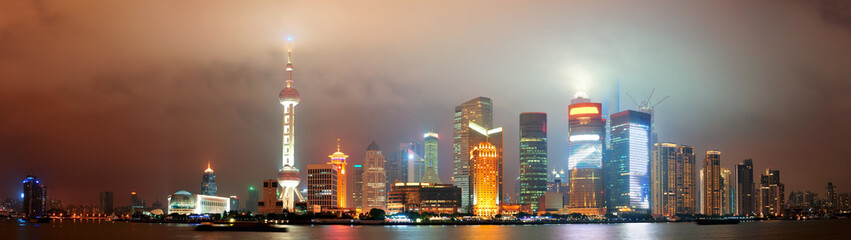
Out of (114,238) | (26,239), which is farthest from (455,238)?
(26,239)

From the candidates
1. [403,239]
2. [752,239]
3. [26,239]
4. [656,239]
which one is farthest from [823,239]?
[26,239]

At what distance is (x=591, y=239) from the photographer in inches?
7082

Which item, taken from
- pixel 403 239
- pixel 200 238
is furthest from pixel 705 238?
pixel 200 238

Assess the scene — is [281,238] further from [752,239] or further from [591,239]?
[752,239]

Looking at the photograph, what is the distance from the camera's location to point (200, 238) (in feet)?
584

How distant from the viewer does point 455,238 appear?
592 feet

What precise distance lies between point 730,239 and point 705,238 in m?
6.81

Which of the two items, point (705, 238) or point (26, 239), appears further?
point (705, 238)

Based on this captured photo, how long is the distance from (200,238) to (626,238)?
3623 inches

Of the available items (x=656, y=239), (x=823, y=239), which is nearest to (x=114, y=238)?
(x=656, y=239)

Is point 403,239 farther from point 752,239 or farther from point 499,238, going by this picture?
point 752,239

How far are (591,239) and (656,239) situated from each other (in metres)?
14.0

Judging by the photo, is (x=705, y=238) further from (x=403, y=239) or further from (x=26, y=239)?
(x=26, y=239)

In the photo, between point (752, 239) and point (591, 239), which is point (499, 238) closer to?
point (591, 239)
